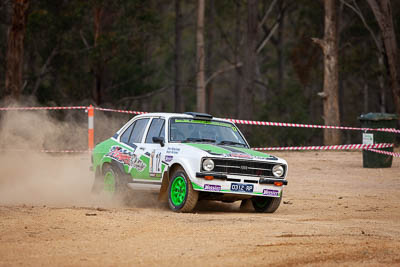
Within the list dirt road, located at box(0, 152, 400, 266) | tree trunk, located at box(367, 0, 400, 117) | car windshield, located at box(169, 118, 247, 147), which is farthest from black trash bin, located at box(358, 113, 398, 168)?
tree trunk, located at box(367, 0, 400, 117)

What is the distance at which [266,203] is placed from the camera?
12.0 metres

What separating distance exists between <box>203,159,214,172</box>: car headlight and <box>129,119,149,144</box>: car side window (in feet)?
6.60

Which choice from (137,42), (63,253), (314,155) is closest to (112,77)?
(137,42)

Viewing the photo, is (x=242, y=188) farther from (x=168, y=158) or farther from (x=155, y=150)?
(x=155, y=150)

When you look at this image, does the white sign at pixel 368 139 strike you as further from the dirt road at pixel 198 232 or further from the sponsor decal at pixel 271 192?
the sponsor decal at pixel 271 192

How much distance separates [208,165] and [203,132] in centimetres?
134

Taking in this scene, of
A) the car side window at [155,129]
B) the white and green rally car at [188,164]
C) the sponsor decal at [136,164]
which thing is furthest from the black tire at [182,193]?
the car side window at [155,129]

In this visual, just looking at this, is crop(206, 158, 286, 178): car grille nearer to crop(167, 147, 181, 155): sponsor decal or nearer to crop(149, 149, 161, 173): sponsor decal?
crop(167, 147, 181, 155): sponsor decal

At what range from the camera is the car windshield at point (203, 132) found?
39.4ft

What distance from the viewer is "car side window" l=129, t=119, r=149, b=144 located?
41.6 feet

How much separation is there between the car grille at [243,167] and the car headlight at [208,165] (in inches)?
2.1

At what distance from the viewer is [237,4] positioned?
5141cm

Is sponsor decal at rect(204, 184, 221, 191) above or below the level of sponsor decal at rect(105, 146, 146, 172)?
Answer: below

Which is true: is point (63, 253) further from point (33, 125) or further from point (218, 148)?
point (33, 125)
